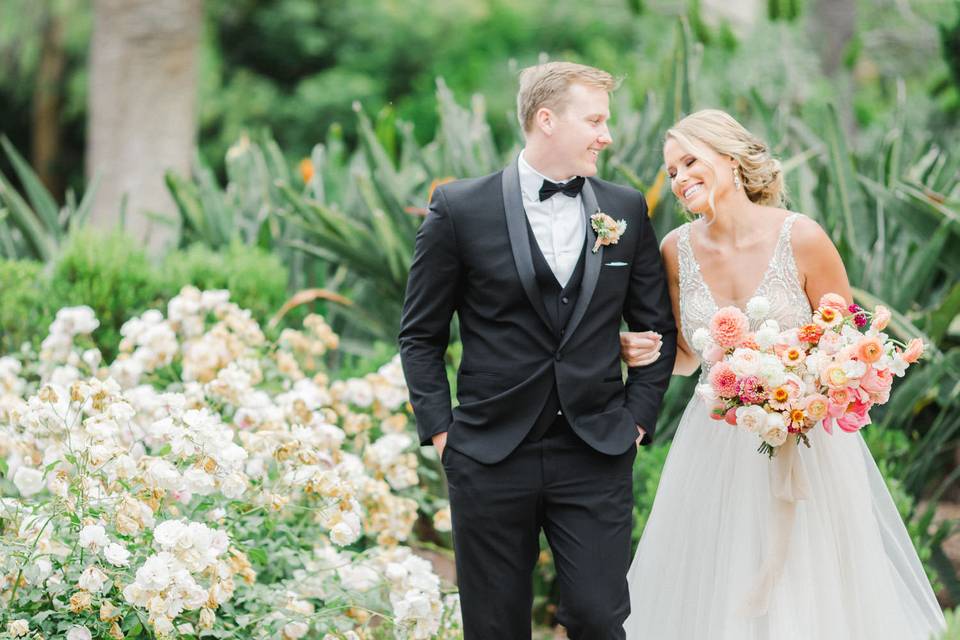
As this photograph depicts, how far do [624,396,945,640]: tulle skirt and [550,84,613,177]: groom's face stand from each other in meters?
0.93

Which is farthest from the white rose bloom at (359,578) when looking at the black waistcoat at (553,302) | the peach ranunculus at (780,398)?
the peach ranunculus at (780,398)

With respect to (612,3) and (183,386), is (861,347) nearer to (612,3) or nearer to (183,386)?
(183,386)

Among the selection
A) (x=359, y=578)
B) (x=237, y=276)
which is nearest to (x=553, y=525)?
(x=359, y=578)

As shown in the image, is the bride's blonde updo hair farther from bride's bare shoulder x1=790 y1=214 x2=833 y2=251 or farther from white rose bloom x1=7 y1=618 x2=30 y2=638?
white rose bloom x1=7 y1=618 x2=30 y2=638

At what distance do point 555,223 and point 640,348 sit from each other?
427 millimetres

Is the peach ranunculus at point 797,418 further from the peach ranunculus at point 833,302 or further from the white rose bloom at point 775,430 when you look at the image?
the peach ranunculus at point 833,302

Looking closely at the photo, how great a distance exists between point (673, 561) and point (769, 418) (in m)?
0.77

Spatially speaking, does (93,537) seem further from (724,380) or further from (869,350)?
(869,350)

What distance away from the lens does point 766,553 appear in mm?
3295

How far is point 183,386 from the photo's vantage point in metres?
4.34

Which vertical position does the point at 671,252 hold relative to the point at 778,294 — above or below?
above

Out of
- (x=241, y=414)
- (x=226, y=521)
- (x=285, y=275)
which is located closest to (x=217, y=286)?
(x=285, y=275)

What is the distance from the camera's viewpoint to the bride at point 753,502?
3.29 metres

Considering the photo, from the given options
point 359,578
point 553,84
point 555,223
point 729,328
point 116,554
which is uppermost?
point 553,84
